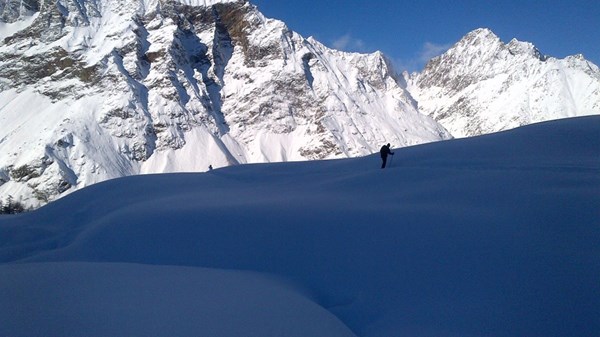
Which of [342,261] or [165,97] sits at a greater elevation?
[165,97]

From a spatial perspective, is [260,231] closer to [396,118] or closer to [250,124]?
[250,124]

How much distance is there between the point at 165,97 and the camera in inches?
5182

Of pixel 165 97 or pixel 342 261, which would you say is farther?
pixel 165 97

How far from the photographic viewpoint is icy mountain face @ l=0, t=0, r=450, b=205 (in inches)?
4377

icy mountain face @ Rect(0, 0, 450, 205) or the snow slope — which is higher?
icy mountain face @ Rect(0, 0, 450, 205)

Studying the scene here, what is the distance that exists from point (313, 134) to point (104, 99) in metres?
65.6

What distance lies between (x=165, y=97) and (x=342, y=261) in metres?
135

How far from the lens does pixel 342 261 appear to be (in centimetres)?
564

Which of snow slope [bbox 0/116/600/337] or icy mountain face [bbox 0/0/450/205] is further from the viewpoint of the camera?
icy mountain face [bbox 0/0/450/205]

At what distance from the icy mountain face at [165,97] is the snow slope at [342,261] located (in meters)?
106

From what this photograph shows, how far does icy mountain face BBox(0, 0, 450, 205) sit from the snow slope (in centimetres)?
10607

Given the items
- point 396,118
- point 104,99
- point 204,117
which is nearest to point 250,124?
point 204,117

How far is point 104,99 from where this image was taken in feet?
402

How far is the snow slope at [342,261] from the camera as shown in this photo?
3.69 metres
